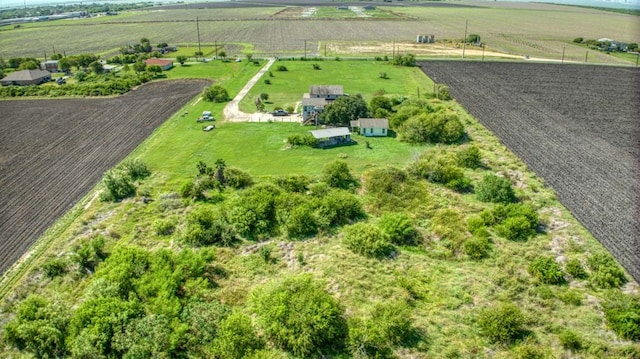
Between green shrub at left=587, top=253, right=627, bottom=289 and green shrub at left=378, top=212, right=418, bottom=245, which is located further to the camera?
green shrub at left=378, top=212, right=418, bottom=245

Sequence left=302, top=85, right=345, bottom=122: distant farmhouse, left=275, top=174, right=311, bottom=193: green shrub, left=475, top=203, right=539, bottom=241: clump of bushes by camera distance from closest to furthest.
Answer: left=475, top=203, right=539, bottom=241: clump of bushes → left=275, top=174, right=311, bottom=193: green shrub → left=302, top=85, right=345, bottom=122: distant farmhouse

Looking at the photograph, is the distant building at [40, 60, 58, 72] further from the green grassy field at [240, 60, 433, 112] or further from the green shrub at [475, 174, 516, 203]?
the green shrub at [475, 174, 516, 203]

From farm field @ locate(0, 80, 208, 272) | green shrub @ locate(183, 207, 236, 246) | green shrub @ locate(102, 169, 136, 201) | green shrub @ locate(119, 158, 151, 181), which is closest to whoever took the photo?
green shrub @ locate(183, 207, 236, 246)

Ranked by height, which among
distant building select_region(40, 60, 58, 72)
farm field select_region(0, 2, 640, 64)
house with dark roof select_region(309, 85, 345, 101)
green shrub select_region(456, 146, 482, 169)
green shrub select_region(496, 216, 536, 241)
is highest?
farm field select_region(0, 2, 640, 64)

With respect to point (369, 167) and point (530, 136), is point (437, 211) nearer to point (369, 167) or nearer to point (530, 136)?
Answer: point (369, 167)

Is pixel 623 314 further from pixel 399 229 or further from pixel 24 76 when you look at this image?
pixel 24 76

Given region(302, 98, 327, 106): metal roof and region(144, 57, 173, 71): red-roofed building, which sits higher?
region(144, 57, 173, 71): red-roofed building

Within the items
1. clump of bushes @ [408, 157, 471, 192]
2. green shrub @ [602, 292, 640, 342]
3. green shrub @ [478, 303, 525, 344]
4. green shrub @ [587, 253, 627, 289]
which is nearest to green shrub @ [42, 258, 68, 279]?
green shrub @ [478, 303, 525, 344]
